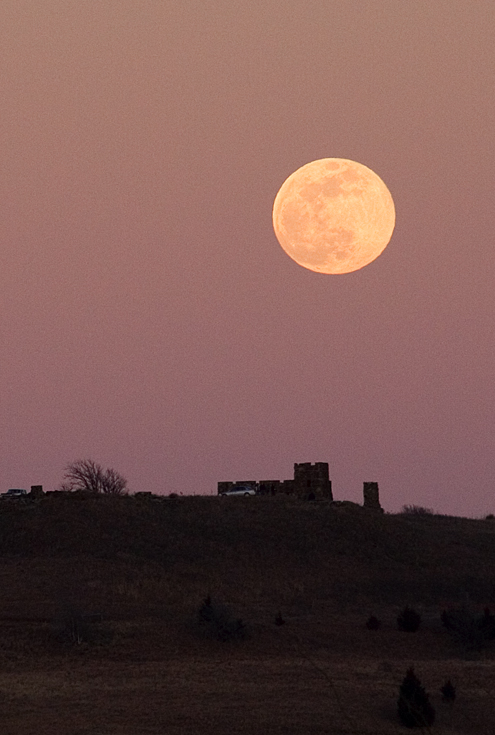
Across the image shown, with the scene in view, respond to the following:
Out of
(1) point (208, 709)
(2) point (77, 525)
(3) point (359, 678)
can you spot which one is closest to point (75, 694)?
(1) point (208, 709)

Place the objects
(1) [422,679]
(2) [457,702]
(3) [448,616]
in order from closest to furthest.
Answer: (2) [457,702]
(1) [422,679]
(3) [448,616]

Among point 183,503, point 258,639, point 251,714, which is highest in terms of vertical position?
point 183,503

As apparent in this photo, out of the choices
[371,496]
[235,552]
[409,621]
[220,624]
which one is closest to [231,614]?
[220,624]

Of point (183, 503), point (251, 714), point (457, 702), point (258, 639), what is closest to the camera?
point (251, 714)

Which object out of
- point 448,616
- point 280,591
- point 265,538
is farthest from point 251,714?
point 265,538

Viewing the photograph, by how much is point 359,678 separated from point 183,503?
3604 centimetres

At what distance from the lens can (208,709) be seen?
3938cm

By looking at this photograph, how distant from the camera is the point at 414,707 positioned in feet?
129

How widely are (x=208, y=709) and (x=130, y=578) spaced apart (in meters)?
22.6

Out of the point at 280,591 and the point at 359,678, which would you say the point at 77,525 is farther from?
the point at 359,678

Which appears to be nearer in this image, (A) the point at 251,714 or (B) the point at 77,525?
(A) the point at 251,714

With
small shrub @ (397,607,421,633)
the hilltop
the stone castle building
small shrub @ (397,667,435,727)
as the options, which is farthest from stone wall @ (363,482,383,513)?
small shrub @ (397,667,435,727)

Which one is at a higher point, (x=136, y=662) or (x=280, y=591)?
(x=280, y=591)

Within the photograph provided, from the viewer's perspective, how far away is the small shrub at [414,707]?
39.2 m
